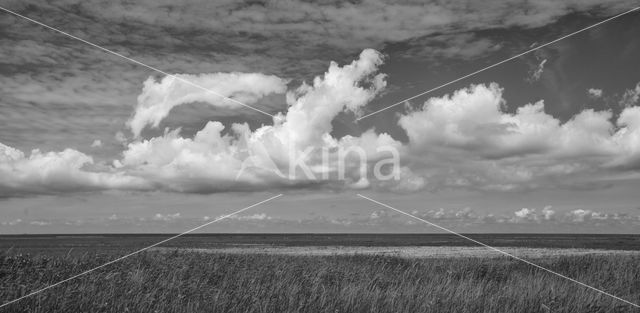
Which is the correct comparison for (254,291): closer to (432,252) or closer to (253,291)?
(253,291)

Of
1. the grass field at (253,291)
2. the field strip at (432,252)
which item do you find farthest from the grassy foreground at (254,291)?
the field strip at (432,252)

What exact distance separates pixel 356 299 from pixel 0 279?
1017 centimetres

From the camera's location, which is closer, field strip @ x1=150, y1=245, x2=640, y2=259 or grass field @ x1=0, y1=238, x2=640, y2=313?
grass field @ x1=0, y1=238, x2=640, y2=313

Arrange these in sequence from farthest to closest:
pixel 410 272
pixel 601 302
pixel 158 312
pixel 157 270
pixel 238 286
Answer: pixel 410 272 → pixel 157 270 → pixel 238 286 → pixel 601 302 → pixel 158 312

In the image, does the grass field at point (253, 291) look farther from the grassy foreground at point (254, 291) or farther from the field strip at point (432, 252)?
the field strip at point (432, 252)

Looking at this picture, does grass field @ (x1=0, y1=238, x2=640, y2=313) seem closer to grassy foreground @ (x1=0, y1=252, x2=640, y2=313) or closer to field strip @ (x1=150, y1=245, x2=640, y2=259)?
grassy foreground @ (x1=0, y1=252, x2=640, y2=313)

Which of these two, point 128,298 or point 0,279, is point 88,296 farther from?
point 0,279

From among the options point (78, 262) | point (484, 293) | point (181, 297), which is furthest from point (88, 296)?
point (484, 293)

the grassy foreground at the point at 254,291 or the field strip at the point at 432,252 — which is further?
the field strip at the point at 432,252

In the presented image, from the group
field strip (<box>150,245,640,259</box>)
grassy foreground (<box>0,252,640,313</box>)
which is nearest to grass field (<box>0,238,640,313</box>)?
grassy foreground (<box>0,252,640,313</box>)

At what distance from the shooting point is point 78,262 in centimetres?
1725

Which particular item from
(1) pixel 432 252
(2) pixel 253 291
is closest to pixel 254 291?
(2) pixel 253 291

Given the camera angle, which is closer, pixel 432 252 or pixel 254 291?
pixel 254 291

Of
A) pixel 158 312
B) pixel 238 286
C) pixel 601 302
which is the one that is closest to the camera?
pixel 158 312
